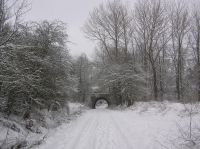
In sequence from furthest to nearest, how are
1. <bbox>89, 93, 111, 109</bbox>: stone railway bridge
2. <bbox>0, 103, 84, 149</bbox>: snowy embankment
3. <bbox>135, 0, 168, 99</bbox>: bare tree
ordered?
<bbox>89, 93, 111, 109</bbox>: stone railway bridge < <bbox>135, 0, 168, 99</bbox>: bare tree < <bbox>0, 103, 84, 149</bbox>: snowy embankment

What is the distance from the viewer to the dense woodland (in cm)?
819

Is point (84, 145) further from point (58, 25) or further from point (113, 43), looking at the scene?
point (113, 43)

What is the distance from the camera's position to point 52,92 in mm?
11992

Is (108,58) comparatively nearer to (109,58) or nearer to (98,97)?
(109,58)

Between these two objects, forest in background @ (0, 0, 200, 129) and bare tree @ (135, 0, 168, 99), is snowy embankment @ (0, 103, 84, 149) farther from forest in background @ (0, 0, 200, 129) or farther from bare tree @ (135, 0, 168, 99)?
bare tree @ (135, 0, 168, 99)

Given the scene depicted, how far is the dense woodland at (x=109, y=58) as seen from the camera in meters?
8.19

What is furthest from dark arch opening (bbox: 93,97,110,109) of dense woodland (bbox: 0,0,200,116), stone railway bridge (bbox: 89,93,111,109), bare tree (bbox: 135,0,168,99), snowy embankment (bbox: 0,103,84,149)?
snowy embankment (bbox: 0,103,84,149)

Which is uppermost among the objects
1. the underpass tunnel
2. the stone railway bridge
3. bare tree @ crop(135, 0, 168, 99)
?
bare tree @ crop(135, 0, 168, 99)

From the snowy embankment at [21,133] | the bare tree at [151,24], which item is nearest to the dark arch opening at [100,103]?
the bare tree at [151,24]

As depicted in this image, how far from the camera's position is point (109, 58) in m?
32.9

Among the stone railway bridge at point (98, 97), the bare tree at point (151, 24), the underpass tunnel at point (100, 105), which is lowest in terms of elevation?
the underpass tunnel at point (100, 105)

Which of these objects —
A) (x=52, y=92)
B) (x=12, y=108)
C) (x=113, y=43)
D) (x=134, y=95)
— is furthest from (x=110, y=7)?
(x=12, y=108)

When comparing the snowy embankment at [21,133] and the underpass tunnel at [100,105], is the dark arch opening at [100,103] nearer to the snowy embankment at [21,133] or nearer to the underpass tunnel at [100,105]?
the underpass tunnel at [100,105]

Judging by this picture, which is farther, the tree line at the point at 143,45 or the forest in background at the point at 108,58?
the tree line at the point at 143,45
